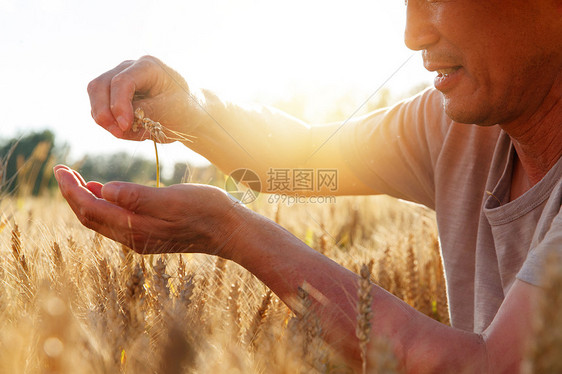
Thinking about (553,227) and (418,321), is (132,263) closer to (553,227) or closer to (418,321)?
(418,321)

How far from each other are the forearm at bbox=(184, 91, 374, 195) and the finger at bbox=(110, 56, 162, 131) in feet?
0.70

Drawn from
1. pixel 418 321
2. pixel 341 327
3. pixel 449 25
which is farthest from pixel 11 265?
pixel 449 25

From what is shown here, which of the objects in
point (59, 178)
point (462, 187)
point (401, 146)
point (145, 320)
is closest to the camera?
point (145, 320)

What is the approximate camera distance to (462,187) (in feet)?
5.31

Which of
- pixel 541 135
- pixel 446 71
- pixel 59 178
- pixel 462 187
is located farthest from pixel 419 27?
pixel 59 178

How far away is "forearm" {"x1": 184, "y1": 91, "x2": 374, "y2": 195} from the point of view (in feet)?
5.39

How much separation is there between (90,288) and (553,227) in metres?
0.89

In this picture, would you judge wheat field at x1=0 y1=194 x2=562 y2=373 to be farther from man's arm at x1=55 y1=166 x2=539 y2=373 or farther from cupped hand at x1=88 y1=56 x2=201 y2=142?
cupped hand at x1=88 y1=56 x2=201 y2=142

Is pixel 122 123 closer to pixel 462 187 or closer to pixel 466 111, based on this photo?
pixel 466 111

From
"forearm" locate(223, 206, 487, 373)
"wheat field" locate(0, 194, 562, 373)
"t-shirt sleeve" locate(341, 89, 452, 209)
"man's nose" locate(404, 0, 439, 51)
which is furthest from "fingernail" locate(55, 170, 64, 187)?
"t-shirt sleeve" locate(341, 89, 452, 209)

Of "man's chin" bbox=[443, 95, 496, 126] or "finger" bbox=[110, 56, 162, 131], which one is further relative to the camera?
"man's chin" bbox=[443, 95, 496, 126]

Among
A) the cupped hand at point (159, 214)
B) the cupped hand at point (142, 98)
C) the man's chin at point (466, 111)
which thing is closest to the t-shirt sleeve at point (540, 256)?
the man's chin at point (466, 111)

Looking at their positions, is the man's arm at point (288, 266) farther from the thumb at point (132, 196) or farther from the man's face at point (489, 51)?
the man's face at point (489, 51)

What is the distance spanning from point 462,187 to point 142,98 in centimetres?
100
